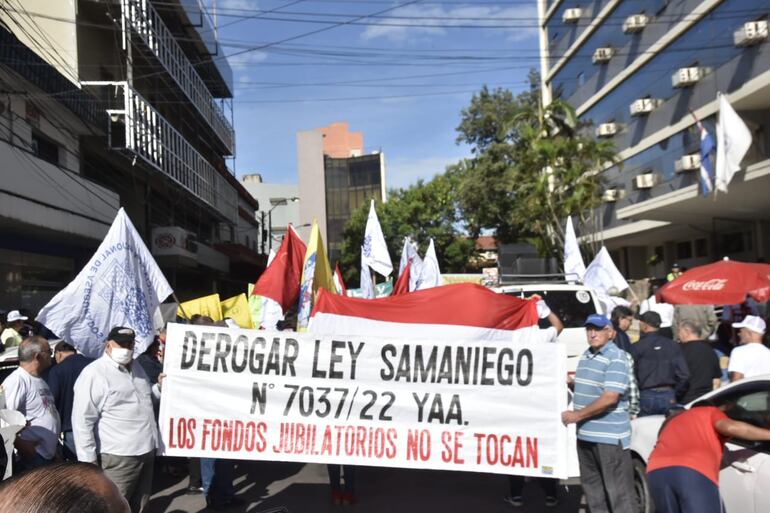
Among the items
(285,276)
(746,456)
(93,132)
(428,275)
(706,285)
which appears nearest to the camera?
(746,456)

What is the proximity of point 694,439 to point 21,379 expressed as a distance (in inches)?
189

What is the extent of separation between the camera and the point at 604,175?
108 ft

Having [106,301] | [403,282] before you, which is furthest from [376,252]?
[106,301]

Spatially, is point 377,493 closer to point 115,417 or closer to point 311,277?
point 311,277

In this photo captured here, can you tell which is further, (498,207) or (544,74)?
(544,74)

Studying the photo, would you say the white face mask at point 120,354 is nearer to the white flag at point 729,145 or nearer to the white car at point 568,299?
the white car at point 568,299

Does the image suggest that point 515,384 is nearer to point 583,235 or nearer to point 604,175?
point 583,235

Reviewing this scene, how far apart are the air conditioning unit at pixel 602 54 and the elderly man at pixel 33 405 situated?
103ft

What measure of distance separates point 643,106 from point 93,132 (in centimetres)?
2113

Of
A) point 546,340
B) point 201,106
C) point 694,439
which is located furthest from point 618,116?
point 694,439

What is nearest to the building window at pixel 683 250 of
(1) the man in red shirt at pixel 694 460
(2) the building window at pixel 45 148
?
(2) the building window at pixel 45 148

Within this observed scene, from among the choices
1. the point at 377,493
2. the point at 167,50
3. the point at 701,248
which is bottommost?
the point at 377,493

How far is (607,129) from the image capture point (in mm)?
32312

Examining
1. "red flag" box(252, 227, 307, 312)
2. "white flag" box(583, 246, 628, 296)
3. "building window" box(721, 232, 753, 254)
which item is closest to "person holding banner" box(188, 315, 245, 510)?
"red flag" box(252, 227, 307, 312)
